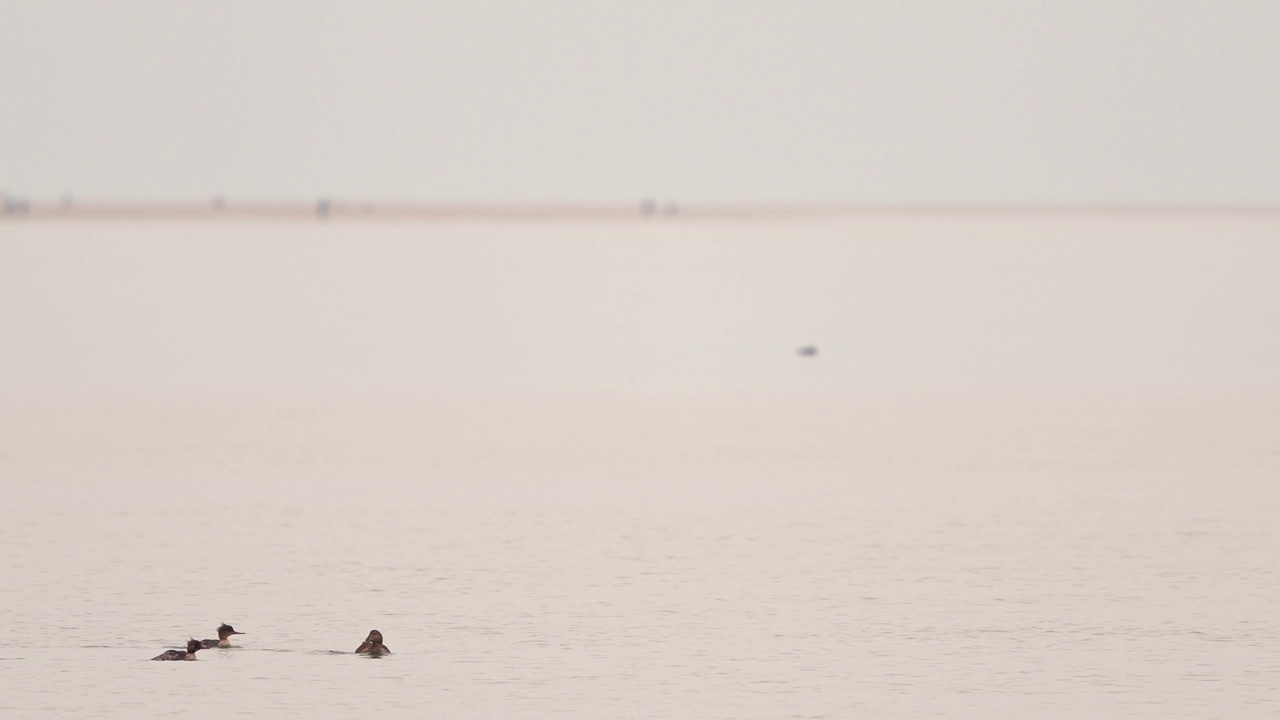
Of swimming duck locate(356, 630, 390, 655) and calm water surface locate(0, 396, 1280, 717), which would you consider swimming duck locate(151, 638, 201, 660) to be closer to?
calm water surface locate(0, 396, 1280, 717)

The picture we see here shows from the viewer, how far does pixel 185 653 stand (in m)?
17.5

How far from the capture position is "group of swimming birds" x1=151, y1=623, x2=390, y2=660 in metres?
17.4

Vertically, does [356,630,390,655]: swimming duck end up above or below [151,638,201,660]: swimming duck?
→ above

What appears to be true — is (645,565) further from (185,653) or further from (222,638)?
(185,653)

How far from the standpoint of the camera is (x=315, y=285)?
A: 3268 inches

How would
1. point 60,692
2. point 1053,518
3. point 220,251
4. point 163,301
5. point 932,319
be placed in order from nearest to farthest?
point 60,692 → point 1053,518 → point 932,319 → point 163,301 → point 220,251

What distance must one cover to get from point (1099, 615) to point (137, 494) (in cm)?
1203

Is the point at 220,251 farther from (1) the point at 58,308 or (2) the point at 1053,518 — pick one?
(2) the point at 1053,518

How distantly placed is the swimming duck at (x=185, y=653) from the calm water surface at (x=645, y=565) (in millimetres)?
117

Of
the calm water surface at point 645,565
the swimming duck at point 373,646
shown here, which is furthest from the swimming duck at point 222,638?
the swimming duck at point 373,646

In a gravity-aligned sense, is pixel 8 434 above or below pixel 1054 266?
below

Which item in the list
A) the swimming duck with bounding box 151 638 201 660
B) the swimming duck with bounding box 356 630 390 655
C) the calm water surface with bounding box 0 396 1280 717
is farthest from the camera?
the swimming duck with bounding box 356 630 390 655

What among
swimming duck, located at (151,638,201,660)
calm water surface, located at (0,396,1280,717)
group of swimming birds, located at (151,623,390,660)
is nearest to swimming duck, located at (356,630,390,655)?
group of swimming birds, located at (151,623,390,660)

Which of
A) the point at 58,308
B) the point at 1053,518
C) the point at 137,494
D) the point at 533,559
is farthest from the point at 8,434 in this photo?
the point at 58,308
